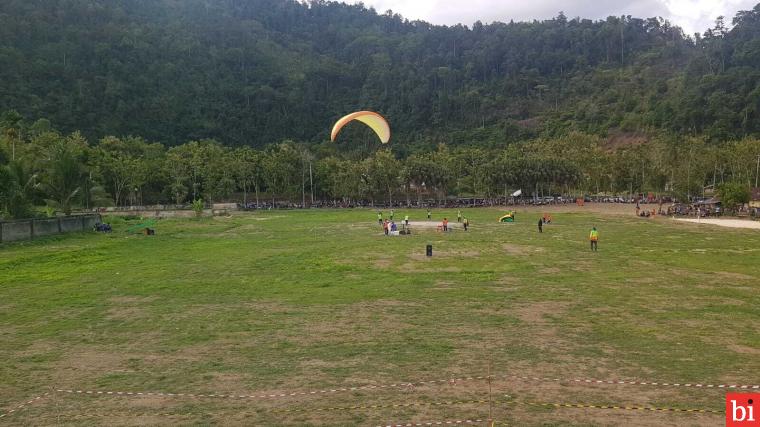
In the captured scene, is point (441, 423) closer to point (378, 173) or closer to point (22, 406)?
point (22, 406)

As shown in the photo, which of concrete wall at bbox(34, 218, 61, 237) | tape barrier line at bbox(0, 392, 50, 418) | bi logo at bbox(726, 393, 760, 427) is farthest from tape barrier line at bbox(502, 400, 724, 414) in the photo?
concrete wall at bbox(34, 218, 61, 237)

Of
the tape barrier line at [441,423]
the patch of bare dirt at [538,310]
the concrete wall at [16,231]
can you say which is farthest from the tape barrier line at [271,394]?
the concrete wall at [16,231]

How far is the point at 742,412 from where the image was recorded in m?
7.58

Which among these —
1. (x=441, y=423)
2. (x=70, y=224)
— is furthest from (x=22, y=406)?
(x=70, y=224)

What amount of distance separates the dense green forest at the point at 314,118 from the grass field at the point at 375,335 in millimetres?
23845

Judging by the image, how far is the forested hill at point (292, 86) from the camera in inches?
4547

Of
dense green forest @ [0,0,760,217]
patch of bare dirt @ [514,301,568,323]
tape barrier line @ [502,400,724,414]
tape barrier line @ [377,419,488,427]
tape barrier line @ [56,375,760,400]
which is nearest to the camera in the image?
tape barrier line @ [377,419,488,427]

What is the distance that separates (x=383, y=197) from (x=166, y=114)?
67.2 m

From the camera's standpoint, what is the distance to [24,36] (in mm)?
121438

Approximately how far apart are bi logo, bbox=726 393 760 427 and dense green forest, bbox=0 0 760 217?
38.9m

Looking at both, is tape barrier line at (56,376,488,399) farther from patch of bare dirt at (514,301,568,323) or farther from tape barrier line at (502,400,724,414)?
patch of bare dirt at (514,301,568,323)

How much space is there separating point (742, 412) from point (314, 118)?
510 ft

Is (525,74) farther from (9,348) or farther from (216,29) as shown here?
(9,348)

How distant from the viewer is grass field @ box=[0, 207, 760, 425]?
8594 mm
